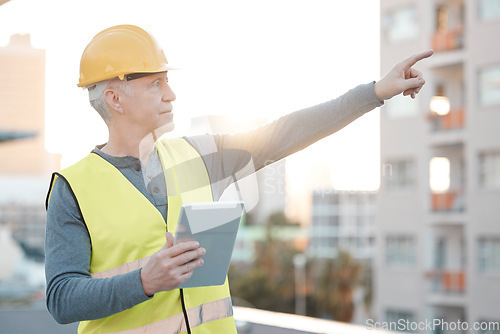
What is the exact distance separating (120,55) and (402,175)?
17571mm

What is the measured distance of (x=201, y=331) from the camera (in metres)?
1.11

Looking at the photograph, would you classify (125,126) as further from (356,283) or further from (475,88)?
(356,283)

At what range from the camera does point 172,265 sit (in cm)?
90

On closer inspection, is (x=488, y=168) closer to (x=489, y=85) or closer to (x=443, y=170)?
(x=443, y=170)

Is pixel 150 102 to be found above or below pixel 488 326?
above

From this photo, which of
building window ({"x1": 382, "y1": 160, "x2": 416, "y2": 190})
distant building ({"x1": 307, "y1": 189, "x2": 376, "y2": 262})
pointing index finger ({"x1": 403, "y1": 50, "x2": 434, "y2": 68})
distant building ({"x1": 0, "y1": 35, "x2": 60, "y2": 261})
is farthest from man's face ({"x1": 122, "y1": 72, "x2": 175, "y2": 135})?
distant building ({"x1": 307, "y1": 189, "x2": 376, "y2": 262})

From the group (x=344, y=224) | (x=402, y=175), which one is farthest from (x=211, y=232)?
(x=344, y=224)

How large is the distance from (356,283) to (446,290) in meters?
20.7

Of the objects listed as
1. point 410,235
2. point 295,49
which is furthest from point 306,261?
point 295,49

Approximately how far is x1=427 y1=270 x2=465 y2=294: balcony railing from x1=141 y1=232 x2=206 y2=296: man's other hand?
15.4m

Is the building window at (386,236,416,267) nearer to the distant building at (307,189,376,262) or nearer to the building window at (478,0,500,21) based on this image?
the building window at (478,0,500,21)

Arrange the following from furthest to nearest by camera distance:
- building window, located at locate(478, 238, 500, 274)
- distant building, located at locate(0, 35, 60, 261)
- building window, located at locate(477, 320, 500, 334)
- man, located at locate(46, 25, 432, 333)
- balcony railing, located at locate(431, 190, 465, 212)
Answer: distant building, located at locate(0, 35, 60, 261)
building window, located at locate(477, 320, 500, 334)
balcony railing, located at locate(431, 190, 465, 212)
building window, located at locate(478, 238, 500, 274)
man, located at locate(46, 25, 432, 333)

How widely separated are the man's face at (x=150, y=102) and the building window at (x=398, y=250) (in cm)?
1732

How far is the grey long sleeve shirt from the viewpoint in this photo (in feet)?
3.23
